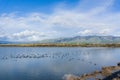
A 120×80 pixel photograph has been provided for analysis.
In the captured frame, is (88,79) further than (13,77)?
No

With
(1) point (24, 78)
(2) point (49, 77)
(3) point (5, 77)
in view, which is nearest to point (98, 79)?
(2) point (49, 77)

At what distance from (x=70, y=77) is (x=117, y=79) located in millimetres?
10247

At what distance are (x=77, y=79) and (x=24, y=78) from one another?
9.38 meters

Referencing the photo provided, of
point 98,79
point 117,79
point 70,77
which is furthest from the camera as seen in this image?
point 70,77

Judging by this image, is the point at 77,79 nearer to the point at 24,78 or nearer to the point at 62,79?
the point at 62,79

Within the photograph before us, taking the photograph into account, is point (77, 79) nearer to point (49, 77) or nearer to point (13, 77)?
point (49, 77)

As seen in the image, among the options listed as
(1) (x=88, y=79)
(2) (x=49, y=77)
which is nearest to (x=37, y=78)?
(2) (x=49, y=77)

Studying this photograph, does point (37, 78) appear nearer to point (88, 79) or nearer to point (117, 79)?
point (88, 79)

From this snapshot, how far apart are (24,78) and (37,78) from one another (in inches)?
90.0

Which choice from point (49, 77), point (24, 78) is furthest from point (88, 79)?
point (24, 78)

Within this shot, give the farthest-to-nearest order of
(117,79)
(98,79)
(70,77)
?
(70,77) → (98,79) → (117,79)

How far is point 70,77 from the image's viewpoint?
3991cm

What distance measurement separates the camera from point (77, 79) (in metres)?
38.0

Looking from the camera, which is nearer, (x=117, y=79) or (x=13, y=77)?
(x=117, y=79)
